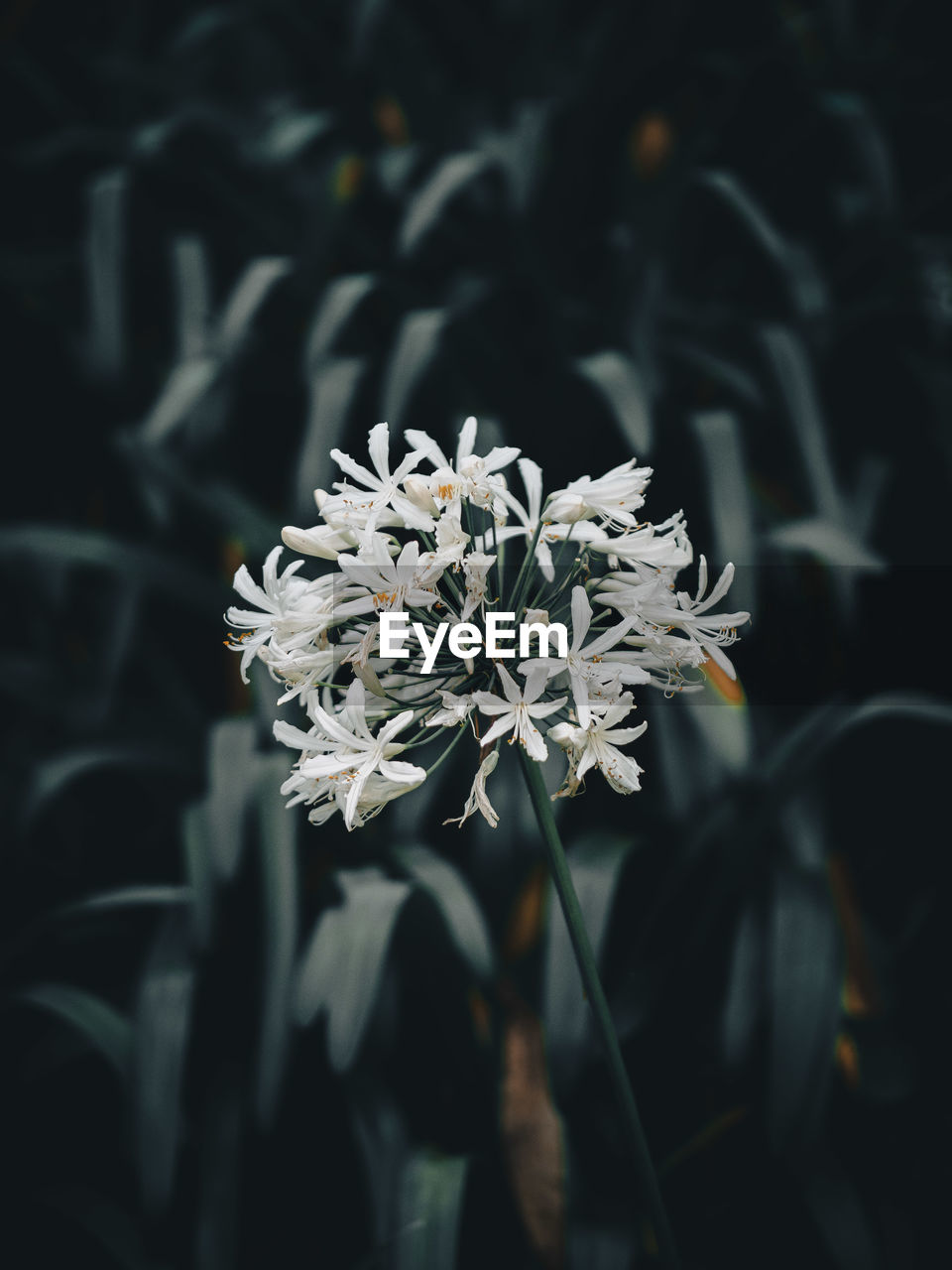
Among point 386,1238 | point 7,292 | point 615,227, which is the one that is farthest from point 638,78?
point 386,1238

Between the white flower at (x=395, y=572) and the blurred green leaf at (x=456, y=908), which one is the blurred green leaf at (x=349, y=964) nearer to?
the blurred green leaf at (x=456, y=908)

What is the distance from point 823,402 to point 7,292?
1225 mm

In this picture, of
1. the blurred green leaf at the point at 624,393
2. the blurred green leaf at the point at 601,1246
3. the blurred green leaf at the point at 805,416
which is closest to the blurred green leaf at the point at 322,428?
the blurred green leaf at the point at 624,393

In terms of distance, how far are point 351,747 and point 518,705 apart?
0.08m

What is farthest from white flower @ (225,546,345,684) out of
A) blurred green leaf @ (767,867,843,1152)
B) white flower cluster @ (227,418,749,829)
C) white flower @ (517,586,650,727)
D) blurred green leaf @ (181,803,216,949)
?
blurred green leaf @ (767,867,843,1152)

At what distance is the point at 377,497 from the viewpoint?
1.61 ft

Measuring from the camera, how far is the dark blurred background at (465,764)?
863 mm

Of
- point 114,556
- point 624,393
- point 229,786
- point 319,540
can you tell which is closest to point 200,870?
point 229,786

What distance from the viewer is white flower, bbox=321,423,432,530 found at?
463mm

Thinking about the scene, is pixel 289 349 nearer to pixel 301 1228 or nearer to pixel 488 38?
pixel 488 38

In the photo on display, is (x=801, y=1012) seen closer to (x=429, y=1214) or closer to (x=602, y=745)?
(x=429, y=1214)

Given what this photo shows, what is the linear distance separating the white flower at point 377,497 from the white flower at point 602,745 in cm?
12

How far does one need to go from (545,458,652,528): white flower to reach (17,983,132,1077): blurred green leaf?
684 millimetres

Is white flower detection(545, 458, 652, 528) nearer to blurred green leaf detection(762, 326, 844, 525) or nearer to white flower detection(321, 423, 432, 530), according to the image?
white flower detection(321, 423, 432, 530)
